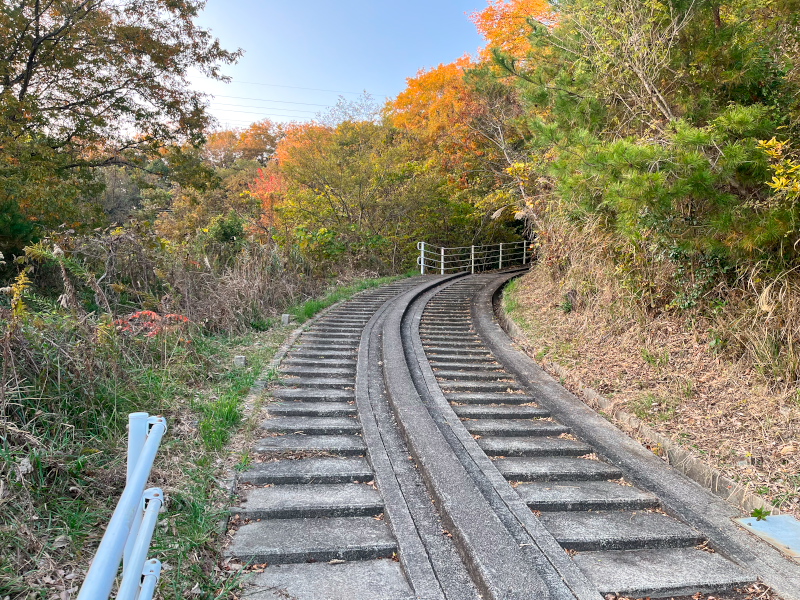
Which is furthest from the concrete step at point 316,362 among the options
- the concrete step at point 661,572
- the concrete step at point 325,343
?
the concrete step at point 661,572

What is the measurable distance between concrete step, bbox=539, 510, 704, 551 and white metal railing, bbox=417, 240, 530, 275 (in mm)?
13979

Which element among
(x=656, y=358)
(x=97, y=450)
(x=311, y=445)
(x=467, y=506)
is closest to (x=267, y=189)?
(x=656, y=358)

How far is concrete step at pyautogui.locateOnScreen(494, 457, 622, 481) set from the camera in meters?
3.75

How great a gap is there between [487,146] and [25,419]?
1450 centimetres

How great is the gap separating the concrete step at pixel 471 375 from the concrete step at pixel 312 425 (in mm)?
1798

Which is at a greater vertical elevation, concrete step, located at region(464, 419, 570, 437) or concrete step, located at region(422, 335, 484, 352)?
concrete step, located at region(422, 335, 484, 352)

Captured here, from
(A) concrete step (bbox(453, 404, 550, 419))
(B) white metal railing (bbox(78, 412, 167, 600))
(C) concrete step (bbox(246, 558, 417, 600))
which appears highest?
(B) white metal railing (bbox(78, 412, 167, 600))

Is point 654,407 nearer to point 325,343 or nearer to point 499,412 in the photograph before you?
point 499,412

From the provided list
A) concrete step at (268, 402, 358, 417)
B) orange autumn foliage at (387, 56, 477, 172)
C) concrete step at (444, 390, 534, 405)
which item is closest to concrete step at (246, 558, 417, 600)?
concrete step at (268, 402, 358, 417)

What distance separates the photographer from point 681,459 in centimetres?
397

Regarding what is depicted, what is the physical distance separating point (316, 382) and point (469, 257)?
1536cm

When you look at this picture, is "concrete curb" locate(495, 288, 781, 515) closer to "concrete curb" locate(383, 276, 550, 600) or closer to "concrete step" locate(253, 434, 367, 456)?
"concrete curb" locate(383, 276, 550, 600)

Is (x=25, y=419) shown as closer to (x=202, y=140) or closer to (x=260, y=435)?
(x=260, y=435)

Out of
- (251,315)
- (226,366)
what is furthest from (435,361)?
(251,315)
